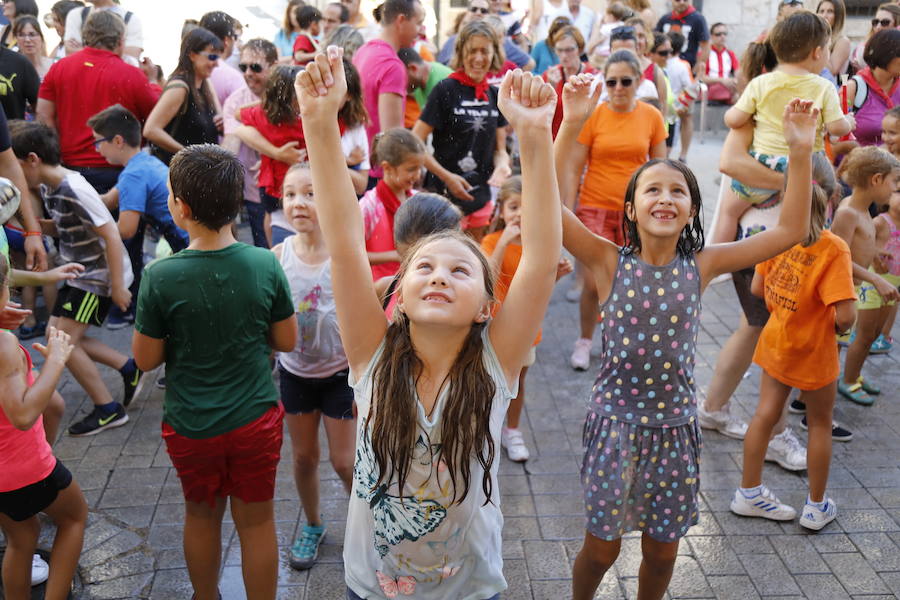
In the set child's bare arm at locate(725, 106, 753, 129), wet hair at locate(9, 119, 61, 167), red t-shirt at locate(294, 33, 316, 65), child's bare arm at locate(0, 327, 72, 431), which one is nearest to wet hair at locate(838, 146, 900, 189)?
child's bare arm at locate(725, 106, 753, 129)

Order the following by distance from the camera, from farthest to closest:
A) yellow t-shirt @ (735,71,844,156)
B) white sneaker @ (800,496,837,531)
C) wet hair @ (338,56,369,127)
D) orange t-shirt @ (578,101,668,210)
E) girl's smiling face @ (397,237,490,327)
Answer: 1. orange t-shirt @ (578,101,668,210)
2. wet hair @ (338,56,369,127)
3. yellow t-shirt @ (735,71,844,156)
4. white sneaker @ (800,496,837,531)
5. girl's smiling face @ (397,237,490,327)

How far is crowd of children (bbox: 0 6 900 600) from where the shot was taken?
202 centimetres

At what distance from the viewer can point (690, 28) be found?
11992mm

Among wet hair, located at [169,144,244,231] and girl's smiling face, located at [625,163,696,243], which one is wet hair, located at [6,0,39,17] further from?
girl's smiling face, located at [625,163,696,243]

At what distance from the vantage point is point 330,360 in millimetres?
3354

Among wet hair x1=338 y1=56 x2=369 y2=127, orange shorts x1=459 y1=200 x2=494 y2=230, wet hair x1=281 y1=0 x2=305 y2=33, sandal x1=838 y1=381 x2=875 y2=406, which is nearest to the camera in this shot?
wet hair x1=338 y1=56 x2=369 y2=127

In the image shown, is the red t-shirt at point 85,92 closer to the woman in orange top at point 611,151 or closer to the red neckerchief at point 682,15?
the woman in orange top at point 611,151

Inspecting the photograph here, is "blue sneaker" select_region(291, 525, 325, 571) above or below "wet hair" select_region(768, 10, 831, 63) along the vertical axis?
below

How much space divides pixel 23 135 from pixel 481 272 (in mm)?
3528

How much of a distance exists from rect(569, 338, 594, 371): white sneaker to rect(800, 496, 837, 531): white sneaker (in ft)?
6.32

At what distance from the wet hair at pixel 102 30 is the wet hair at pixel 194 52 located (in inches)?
21.9

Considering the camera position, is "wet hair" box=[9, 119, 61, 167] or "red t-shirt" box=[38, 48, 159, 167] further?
"red t-shirt" box=[38, 48, 159, 167]

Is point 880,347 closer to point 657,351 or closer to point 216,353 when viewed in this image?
point 657,351

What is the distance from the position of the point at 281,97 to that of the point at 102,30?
6.17ft
